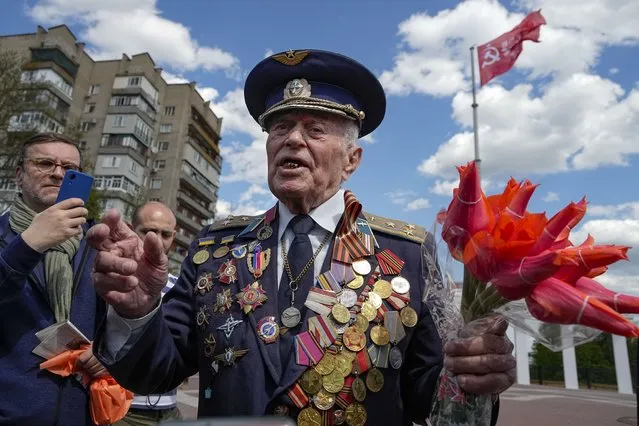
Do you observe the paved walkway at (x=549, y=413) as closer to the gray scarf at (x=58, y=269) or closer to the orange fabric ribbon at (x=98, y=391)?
the orange fabric ribbon at (x=98, y=391)

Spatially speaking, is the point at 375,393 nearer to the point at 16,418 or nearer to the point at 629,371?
the point at 16,418

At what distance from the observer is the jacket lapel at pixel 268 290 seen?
71.7 inches

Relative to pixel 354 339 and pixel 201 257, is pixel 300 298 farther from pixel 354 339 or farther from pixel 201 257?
pixel 201 257

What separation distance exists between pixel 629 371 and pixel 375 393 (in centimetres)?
2931

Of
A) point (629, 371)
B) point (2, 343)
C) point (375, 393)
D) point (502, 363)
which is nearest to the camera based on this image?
point (502, 363)

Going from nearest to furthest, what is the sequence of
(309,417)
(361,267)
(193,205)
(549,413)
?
(309,417), (361,267), (549,413), (193,205)

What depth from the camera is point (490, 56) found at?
47.4 ft

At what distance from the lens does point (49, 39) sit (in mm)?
37188

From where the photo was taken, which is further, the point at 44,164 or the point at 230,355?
the point at 44,164

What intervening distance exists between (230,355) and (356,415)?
530 millimetres

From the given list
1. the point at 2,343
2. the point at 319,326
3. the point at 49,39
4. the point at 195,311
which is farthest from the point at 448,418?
the point at 49,39

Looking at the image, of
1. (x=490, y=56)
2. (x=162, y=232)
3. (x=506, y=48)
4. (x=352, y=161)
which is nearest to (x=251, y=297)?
(x=352, y=161)

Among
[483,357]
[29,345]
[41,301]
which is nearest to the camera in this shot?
[483,357]

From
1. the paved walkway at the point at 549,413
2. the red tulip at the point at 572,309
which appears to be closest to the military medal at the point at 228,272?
the red tulip at the point at 572,309
